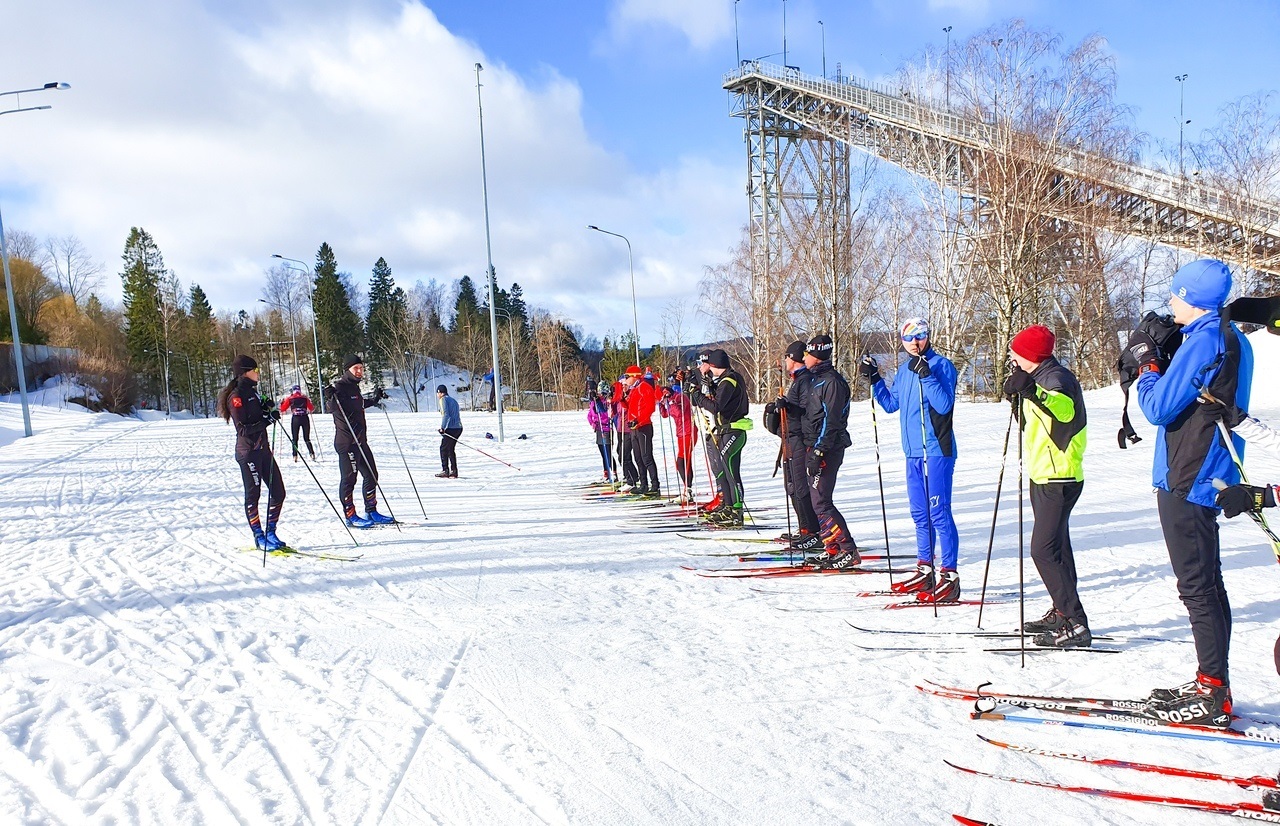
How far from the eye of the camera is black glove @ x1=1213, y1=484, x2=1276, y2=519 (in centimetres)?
300

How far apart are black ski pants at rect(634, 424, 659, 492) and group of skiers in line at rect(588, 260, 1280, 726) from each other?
4536 mm

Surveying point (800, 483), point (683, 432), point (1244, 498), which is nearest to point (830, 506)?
point (800, 483)

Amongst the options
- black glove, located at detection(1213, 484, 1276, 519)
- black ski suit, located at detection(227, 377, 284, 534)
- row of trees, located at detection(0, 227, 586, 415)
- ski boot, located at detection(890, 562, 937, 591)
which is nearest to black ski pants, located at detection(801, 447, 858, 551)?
ski boot, located at detection(890, 562, 937, 591)

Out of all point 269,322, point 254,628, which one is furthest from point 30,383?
point 254,628

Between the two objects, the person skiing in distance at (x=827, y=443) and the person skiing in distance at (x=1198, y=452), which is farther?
the person skiing in distance at (x=827, y=443)

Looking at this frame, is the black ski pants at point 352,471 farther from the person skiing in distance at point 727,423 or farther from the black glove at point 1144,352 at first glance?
the black glove at point 1144,352

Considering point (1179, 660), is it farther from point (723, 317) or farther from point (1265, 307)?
point (723, 317)

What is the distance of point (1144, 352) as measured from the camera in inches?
137

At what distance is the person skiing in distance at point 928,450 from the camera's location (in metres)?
5.45

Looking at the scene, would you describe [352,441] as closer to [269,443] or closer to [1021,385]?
[269,443]

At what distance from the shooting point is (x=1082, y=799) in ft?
9.44

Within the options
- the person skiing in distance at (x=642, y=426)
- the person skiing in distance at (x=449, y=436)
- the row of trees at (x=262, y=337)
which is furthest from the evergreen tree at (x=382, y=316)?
the person skiing in distance at (x=642, y=426)

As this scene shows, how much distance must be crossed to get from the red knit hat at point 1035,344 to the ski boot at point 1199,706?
1.92 m

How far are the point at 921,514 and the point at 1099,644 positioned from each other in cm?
153
